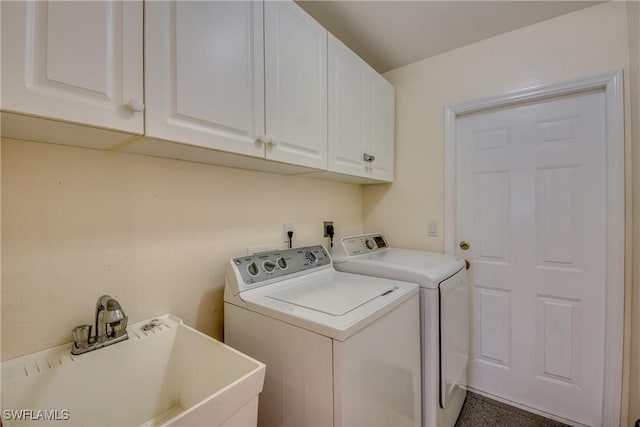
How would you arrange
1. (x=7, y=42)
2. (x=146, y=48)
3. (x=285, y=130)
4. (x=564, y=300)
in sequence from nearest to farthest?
(x=7, y=42)
(x=146, y=48)
(x=285, y=130)
(x=564, y=300)

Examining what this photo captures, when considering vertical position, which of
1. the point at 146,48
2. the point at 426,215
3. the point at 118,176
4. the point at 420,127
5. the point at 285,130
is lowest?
the point at 426,215

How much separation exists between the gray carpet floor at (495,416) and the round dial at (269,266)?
1480 millimetres

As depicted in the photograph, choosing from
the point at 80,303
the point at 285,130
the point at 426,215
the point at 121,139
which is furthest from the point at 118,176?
the point at 426,215

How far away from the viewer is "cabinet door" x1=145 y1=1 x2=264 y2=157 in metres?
0.86

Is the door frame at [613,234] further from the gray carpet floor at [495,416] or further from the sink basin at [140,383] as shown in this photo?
the sink basin at [140,383]

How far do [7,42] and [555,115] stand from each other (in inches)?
93.7

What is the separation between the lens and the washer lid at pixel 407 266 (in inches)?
53.7

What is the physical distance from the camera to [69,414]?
834 mm

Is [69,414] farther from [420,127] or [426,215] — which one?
[420,127]

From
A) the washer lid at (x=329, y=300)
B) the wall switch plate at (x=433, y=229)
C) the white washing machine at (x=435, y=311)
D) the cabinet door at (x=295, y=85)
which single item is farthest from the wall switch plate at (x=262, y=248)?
the wall switch plate at (x=433, y=229)

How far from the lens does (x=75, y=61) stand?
0.71 meters

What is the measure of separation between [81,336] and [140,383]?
0.25 meters

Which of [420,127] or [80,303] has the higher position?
[420,127]

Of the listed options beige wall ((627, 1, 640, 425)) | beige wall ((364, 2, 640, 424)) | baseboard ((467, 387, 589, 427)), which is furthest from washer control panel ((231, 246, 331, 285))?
beige wall ((627, 1, 640, 425))
